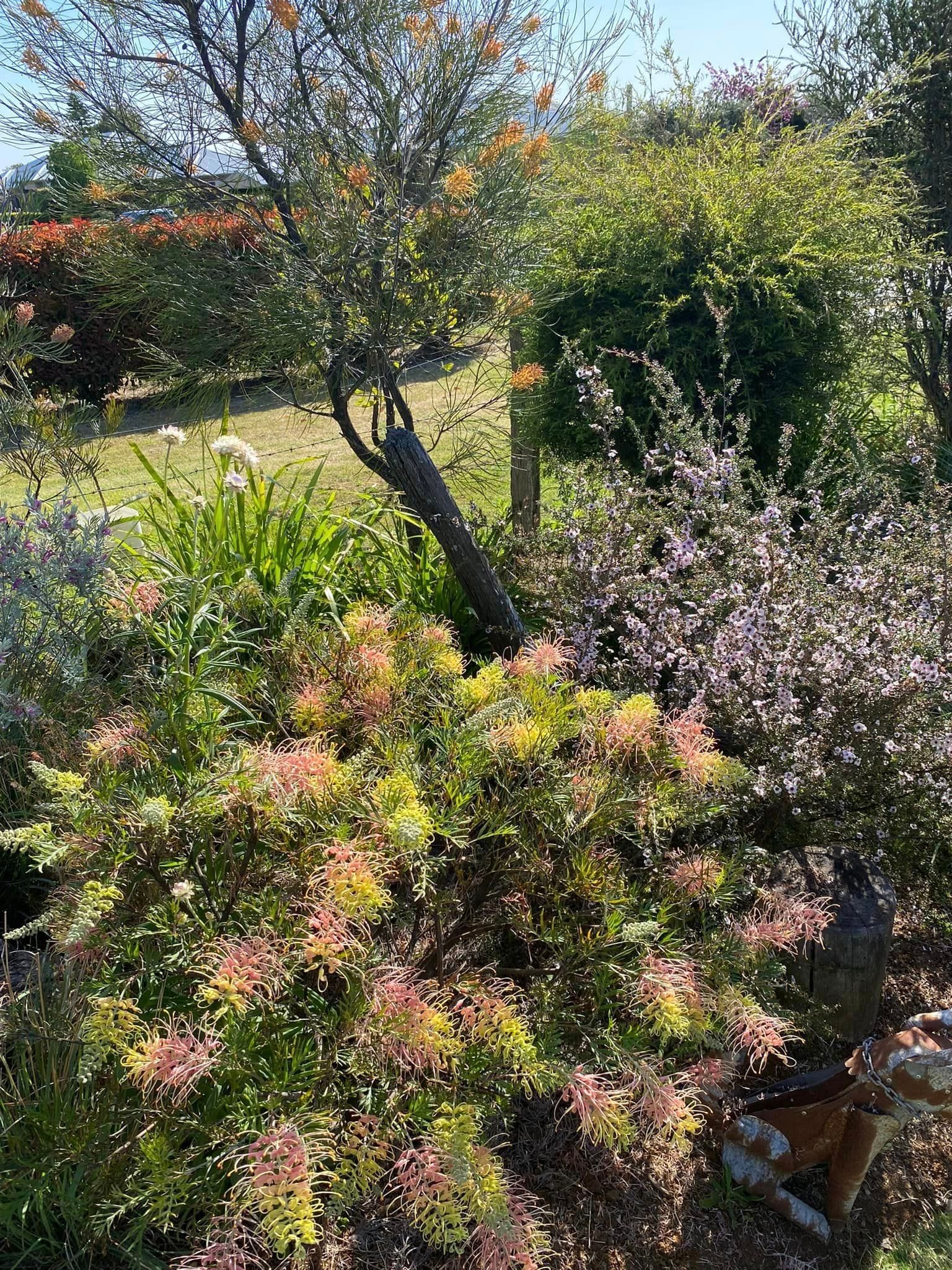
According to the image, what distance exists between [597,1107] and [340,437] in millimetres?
7286

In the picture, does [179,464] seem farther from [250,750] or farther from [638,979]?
[638,979]

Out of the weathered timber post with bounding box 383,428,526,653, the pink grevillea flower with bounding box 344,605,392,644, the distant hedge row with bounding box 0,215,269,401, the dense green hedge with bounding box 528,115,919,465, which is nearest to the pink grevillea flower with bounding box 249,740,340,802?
the pink grevillea flower with bounding box 344,605,392,644

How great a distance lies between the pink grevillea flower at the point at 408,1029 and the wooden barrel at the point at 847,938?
1154mm

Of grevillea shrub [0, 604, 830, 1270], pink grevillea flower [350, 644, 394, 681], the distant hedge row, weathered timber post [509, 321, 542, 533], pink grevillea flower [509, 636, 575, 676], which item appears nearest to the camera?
→ grevillea shrub [0, 604, 830, 1270]

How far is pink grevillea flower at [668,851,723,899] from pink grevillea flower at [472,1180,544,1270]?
2.26 ft

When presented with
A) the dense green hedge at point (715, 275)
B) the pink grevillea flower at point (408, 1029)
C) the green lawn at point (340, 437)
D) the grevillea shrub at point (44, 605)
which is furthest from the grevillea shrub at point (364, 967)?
the dense green hedge at point (715, 275)

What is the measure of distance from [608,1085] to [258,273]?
3.32 m

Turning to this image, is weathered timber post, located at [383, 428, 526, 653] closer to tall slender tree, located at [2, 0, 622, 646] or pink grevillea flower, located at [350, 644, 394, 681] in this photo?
tall slender tree, located at [2, 0, 622, 646]

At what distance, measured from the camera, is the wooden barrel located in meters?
2.39

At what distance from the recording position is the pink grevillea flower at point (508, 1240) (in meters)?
1.42

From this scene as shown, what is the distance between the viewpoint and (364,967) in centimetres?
167

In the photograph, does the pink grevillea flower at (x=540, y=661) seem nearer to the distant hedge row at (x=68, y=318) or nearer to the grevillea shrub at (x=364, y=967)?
the grevillea shrub at (x=364, y=967)

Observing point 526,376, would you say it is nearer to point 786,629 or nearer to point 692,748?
point 786,629

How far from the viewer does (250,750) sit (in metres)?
1.98
